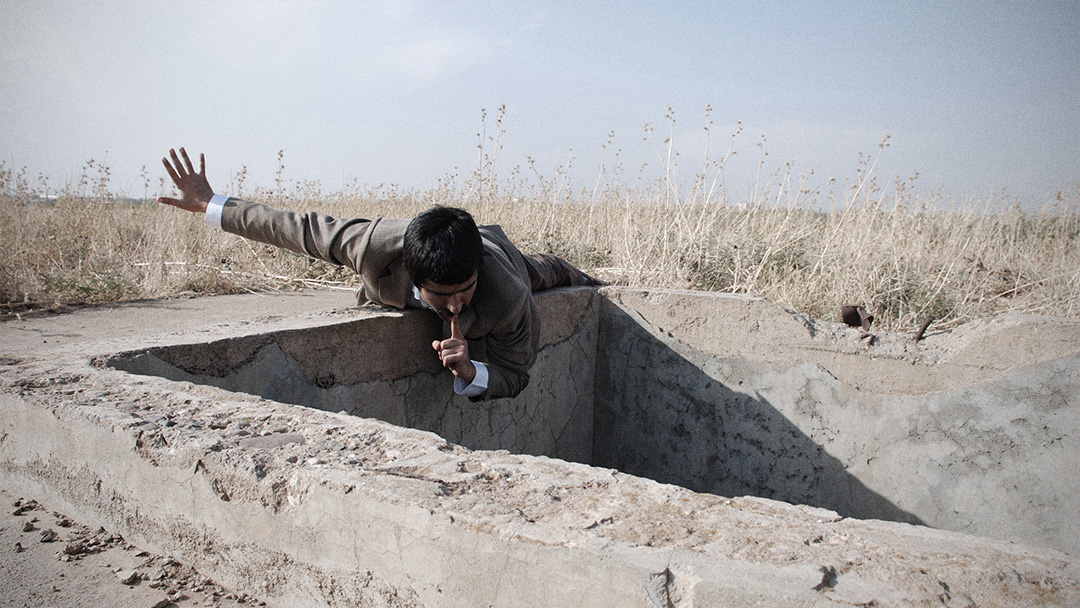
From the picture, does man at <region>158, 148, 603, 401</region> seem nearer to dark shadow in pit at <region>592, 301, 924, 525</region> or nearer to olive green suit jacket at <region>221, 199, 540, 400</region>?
olive green suit jacket at <region>221, 199, 540, 400</region>

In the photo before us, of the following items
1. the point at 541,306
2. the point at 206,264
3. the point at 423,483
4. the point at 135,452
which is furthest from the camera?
the point at 206,264

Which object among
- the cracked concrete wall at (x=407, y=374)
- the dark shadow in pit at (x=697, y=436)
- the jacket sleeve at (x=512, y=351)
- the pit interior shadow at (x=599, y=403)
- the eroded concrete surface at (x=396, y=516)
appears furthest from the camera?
the dark shadow in pit at (x=697, y=436)

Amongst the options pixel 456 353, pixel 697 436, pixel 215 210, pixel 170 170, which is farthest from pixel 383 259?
pixel 697 436

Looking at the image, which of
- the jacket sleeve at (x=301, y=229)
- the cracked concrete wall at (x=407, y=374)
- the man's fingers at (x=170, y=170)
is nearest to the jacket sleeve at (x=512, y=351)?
the cracked concrete wall at (x=407, y=374)

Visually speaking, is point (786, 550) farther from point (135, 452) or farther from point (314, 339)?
point (314, 339)

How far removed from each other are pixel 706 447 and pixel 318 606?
2619mm

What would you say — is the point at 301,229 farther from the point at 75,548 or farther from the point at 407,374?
the point at 75,548

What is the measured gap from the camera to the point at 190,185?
243 cm

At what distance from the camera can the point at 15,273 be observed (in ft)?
12.4

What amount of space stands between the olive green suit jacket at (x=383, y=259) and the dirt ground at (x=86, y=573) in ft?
3.85

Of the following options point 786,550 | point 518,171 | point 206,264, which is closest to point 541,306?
point 786,550

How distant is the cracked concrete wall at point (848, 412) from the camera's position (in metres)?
2.76

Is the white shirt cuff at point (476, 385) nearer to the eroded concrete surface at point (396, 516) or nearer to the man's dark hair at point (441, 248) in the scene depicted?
the eroded concrete surface at point (396, 516)

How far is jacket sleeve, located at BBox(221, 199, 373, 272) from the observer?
7.66ft
